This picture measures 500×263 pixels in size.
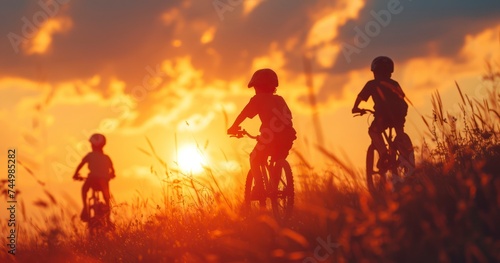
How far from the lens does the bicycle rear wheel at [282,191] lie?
9727mm

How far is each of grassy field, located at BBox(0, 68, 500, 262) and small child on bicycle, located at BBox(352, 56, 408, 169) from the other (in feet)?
3.92

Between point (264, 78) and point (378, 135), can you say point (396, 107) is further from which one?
point (264, 78)

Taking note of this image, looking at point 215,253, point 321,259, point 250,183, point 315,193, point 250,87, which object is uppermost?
point 250,87

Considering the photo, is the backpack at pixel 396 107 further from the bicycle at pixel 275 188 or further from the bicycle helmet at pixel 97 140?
the bicycle helmet at pixel 97 140

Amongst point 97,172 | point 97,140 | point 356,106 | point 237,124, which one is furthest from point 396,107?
point 97,140

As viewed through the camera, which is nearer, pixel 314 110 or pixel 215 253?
pixel 314 110

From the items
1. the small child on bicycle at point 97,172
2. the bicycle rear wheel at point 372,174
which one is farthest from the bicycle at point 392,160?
the small child on bicycle at point 97,172

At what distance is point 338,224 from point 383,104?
379 centimetres

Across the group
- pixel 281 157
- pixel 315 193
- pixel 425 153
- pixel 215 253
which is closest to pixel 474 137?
pixel 425 153

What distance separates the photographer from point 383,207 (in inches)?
274

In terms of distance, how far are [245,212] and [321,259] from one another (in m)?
3.77

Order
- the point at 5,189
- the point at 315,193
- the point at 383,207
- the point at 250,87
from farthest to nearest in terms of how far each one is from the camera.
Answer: the point at 250,87 < the point at 315,193 < the point at 5,189 < the point at 383,207

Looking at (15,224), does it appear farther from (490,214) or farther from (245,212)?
(490,214)

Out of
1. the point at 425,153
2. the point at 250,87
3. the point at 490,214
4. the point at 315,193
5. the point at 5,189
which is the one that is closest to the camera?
the point at 490,214
